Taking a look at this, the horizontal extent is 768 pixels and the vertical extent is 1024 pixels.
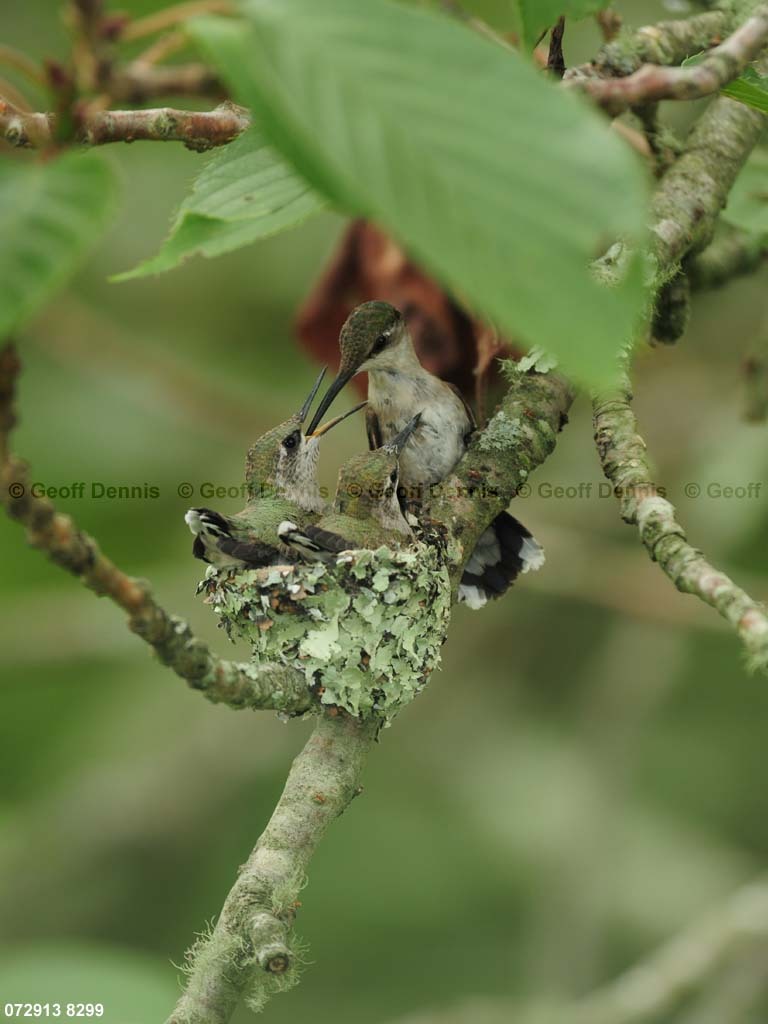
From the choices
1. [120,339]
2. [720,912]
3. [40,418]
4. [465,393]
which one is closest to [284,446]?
[465,393]

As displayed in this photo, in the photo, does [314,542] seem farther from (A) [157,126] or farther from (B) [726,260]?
(B) [726,260]

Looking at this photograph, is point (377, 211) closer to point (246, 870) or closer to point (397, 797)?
point (246, 870)

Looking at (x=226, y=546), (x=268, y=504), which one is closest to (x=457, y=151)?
(x=226, y=546)

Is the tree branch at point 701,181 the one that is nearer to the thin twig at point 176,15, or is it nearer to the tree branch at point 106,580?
the tree branch at point 106,580

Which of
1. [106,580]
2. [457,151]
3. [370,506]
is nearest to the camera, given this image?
[457,151]

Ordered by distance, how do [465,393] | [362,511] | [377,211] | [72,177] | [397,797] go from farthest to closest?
[397,797] → [465,393] → [362,511] → [72,177] → [377,211]

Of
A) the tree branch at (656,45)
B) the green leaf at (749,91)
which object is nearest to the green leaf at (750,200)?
the tree branch at (656,45)
